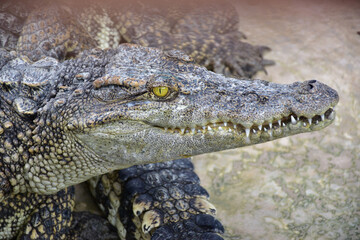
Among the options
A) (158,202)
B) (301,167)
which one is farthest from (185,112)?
(301,167)

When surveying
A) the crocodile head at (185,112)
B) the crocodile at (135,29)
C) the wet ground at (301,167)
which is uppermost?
the crocodile head at (185,112)

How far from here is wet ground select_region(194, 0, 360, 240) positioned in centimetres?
319

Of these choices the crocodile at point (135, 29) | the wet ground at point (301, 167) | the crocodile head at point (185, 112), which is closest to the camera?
the crocodile head at point (185, 112)

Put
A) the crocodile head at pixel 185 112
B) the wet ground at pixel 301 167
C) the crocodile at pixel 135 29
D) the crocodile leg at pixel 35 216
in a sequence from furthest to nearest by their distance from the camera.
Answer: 1. the crocodile at pixel 135 29
2. the wet ground at pixel 301 167
3. the crocodile leg at pixel 35 216
4. the crocodile head at pixel 185 112

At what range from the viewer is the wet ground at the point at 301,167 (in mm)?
3186

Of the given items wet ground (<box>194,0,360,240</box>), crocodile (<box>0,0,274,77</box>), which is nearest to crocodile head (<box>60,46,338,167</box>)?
wet ground (<box>194,0,360,240</box>)

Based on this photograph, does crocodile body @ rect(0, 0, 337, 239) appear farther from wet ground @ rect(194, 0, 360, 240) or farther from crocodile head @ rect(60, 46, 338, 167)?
wet ground @ rect(194, 0, 360, 240)

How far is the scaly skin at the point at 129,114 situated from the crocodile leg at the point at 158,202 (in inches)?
17.4

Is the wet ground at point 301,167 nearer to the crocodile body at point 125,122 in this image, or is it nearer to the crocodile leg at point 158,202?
the crocodile leg at point 158,202

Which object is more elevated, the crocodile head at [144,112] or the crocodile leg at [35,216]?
the crocodile head at [144,112]

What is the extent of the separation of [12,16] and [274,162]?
101 inches

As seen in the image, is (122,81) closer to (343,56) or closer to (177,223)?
(177,223)

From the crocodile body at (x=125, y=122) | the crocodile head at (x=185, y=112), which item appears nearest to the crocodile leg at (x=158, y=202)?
the crocodile body at (x=125, y=122)

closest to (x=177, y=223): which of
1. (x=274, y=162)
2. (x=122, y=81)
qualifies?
(x=122, y=81)
